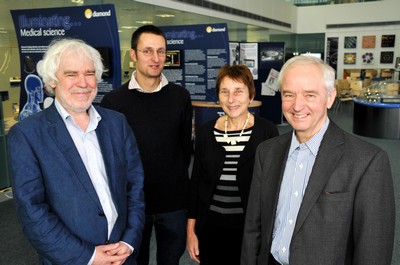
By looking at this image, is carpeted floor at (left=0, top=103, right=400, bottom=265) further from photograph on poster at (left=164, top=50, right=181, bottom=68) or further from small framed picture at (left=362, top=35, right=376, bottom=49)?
small framed picture at (left=362, top=35, right=376, bottom=49)

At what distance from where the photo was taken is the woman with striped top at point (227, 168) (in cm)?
210

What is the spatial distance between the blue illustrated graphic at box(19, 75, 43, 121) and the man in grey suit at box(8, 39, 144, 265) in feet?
8.30

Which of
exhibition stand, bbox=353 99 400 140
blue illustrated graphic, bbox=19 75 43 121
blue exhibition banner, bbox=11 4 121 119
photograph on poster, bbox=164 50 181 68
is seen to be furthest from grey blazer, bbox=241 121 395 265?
exhibition stand, bbox=353 99 400 140

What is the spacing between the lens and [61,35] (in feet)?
13.1

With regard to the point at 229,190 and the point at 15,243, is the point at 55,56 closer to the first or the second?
the point at 229,190

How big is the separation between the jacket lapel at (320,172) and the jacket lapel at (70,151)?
91 centimetres

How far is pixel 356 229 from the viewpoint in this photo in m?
1.44

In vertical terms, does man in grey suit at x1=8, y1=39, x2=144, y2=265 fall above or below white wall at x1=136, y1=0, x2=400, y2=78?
below

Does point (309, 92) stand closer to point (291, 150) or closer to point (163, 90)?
point (291, 150)

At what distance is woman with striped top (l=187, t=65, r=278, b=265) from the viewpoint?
210 cm

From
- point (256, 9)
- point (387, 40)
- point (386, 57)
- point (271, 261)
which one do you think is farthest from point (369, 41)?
point (271, 261)

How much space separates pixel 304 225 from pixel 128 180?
0.96m

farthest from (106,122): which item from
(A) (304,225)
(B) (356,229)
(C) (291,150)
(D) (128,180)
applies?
(B) (356,229)

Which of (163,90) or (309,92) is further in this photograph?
(163,90)
